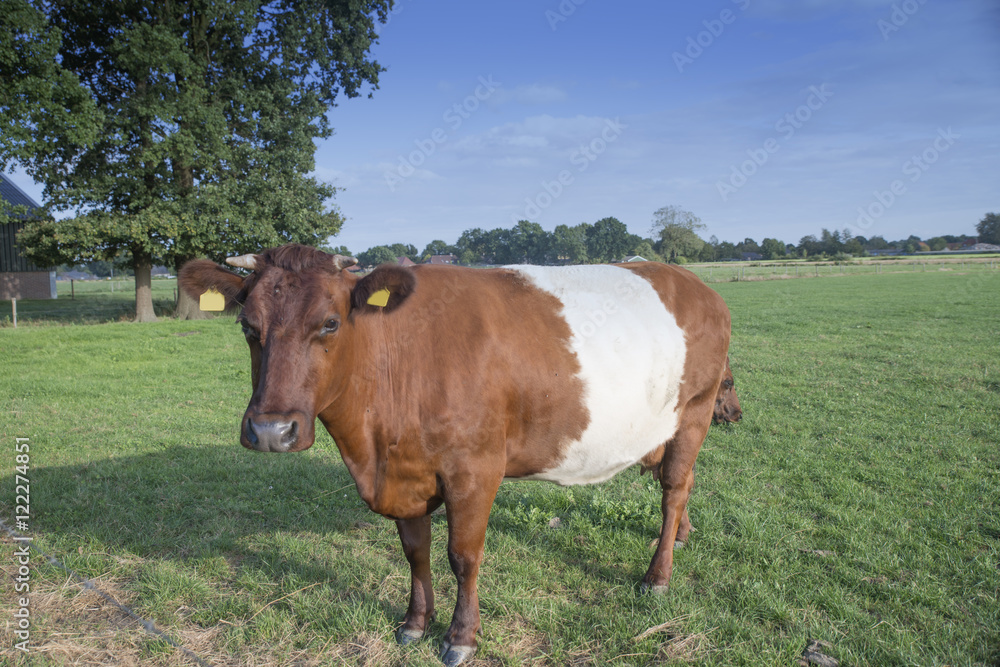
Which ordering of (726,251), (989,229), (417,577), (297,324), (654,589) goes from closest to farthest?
(297,324)
(417,577)
(654,589)
(726,251)
(989,229)

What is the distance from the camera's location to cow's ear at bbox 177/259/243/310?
3025mm

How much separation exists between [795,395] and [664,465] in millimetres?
5701

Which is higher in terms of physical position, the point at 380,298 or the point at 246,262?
the point at 246,262

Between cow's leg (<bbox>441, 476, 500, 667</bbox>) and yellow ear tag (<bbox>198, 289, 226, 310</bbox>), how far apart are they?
1.70 meters

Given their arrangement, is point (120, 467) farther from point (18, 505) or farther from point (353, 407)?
point (353, 407)

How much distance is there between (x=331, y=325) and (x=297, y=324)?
Result: 0.60 ft

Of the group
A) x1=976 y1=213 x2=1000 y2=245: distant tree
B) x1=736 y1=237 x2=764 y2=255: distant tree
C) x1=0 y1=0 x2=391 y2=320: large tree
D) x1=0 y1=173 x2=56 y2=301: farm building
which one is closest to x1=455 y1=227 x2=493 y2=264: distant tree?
x1=0 y1=0 x2=391 y2=320: large tree

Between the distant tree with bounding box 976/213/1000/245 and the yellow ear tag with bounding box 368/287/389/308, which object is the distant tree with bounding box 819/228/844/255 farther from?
the yellow ear tag with bounding box 368/287/389/308

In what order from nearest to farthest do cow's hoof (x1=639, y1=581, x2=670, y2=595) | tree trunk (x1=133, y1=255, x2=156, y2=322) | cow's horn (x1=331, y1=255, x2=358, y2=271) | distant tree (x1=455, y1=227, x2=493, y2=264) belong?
cow's horn (x1=331, y1=255, x2=358, y2=271), cow's hoof (x1=639, y1=581, x2=670, y2=595), tree trunk (x1=133, y1=255, x2=156, y2=322), distant tree (x1=455, y1=227, x2=493, y2=264)

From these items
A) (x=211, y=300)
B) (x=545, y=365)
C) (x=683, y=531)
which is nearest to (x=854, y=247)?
(x=683, y=531)

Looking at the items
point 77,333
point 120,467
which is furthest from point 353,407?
point 77,333

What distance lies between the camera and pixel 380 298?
2934 millimetres

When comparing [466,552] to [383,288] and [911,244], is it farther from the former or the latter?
[911,244]

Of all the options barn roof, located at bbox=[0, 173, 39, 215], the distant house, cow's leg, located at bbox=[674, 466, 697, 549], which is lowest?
cow's leg, located at bbox=[674, 466, 697, 549]
